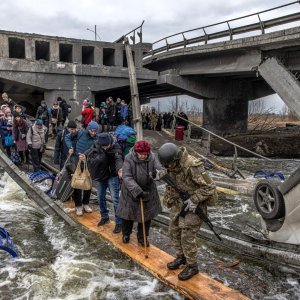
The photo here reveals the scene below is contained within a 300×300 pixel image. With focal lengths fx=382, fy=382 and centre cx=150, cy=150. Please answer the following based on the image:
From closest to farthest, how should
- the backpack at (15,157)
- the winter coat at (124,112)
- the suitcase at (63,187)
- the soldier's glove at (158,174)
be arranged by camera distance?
the soldier's glove at (158,174)
the suitcase at (63,187)
the backpack at (15,157)
the winter coat at (124,112)

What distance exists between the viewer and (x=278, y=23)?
564 inches

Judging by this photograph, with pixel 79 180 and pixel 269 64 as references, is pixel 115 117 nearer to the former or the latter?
pixel 269 64

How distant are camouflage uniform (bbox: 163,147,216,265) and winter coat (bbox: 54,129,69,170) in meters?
3.89

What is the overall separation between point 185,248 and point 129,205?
3.85 ft

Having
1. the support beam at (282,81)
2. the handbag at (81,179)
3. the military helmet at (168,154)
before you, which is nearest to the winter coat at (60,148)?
the handbag at (81,179)

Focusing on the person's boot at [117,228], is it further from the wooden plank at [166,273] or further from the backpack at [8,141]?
the backpack at [8,141]

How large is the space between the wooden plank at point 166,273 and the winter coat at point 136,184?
0.54 metres

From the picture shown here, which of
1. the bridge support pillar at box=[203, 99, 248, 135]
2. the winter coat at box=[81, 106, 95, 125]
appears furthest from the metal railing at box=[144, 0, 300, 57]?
the winter coat at box=[81, 106, 95, 125]

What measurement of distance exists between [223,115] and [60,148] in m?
15.3

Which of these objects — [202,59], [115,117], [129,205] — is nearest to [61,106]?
[115,117]

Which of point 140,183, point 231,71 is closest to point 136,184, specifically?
point 140,183

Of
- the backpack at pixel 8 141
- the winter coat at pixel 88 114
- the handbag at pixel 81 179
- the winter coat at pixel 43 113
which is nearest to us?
the handbag at pixel 81 179

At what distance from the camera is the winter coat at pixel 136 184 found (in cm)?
518

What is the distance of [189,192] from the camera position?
4.37m
